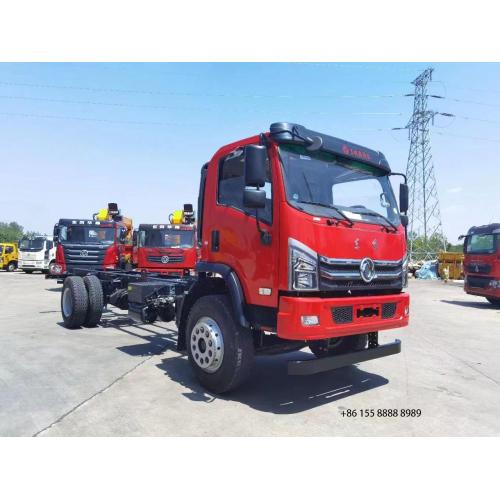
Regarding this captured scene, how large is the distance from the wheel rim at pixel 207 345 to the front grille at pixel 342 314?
49.2 inches

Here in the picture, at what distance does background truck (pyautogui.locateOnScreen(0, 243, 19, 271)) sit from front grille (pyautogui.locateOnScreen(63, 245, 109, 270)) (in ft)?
71.0

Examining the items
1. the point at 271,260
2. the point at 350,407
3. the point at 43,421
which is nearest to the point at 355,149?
the point at 271,260

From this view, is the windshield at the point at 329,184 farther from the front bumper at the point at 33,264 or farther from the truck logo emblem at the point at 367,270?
the front bumper at the point at 33,264

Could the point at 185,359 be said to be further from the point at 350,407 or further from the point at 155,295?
the point at 350,407

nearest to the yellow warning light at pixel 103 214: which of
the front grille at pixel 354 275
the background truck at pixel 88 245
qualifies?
the background truck at pixel 88 245

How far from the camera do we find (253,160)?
12.9 feet

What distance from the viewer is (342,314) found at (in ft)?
13.3

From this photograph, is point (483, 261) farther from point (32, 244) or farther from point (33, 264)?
point (33, 264)

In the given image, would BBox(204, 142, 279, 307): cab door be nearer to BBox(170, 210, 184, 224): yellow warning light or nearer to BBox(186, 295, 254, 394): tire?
BBox(186, 295, 254, 394): tire

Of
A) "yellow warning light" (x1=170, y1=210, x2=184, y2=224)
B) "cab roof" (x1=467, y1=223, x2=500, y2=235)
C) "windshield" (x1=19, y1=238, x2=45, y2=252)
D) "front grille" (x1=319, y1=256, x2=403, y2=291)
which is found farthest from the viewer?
"windshield" (x1=19, y1=238, x2=45, y2=252)

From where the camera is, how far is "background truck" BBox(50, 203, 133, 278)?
44.2 feet

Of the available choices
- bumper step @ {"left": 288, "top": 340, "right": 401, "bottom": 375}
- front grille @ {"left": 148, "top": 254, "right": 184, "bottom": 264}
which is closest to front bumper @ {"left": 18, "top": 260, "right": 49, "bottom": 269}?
front grille @ {"left": 148, "top": 254, "right": 184, "bottom": 264}

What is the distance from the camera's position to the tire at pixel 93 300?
807 centimetres

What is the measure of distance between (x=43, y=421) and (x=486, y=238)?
14.5 metres
